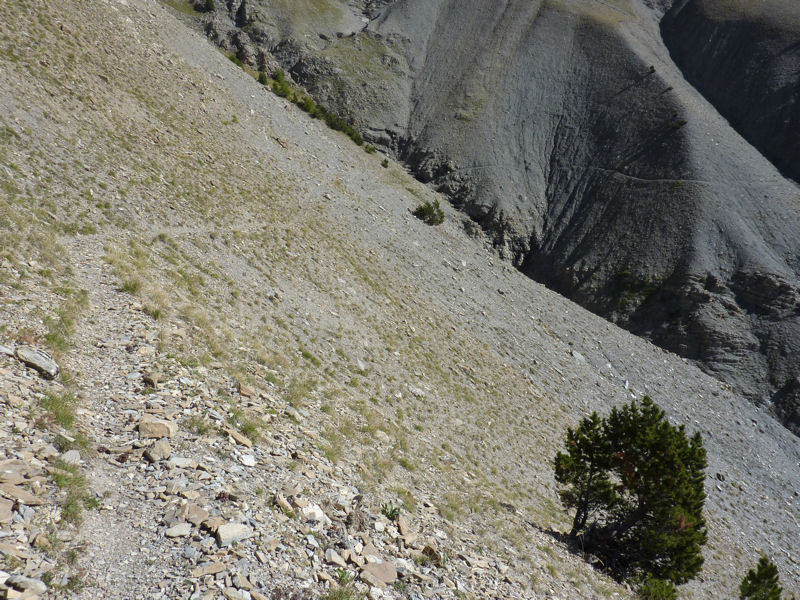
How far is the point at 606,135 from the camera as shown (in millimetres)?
62250

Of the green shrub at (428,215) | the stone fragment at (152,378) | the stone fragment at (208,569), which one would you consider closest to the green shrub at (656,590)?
the stone fragment at (208,569)

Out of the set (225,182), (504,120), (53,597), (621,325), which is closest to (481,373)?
(225,182)

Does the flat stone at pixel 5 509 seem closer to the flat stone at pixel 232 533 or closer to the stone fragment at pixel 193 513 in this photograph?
the stone fragment at pixel 193 513

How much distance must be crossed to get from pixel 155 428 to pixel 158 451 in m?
0.62

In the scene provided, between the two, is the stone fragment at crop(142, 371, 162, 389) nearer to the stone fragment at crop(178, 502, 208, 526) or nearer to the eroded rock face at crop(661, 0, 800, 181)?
the stone fragment at crop(178, 502, 208, 526)

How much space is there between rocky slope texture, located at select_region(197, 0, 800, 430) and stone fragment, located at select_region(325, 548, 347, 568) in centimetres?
4612

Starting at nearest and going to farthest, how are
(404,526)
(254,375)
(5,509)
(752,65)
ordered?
(5,509), (404,526), (254,375), (752,65)

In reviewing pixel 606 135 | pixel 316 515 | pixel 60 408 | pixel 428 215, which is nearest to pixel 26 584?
pixel 60 408

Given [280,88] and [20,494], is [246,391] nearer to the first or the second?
[20,494]

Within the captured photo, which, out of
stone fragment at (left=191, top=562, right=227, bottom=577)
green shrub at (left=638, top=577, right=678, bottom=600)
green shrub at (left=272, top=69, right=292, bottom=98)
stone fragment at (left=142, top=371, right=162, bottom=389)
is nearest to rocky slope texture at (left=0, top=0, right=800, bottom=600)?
stone fragment at (left=191, top=562, right=227, bottom=577)

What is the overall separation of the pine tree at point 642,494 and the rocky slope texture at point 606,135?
3534 cm

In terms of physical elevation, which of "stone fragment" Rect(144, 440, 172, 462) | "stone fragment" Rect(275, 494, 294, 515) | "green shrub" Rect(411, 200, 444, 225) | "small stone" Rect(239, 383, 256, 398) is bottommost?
"small stone" Rect(239, 383, 256, 398)

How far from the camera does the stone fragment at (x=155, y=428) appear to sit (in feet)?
26.6

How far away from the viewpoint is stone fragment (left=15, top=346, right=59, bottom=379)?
8.13m
